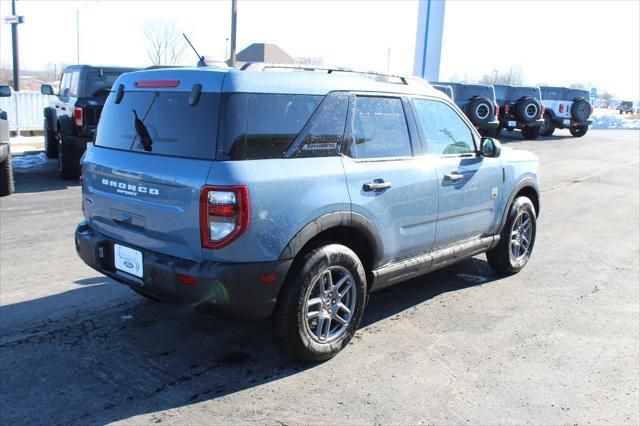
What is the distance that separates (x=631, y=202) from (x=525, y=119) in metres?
12.3

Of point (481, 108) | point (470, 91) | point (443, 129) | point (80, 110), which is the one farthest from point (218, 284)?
point (470, 91)

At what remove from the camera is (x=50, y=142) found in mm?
12398

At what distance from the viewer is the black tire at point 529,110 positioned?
894 inches

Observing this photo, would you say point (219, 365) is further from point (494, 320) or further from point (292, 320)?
point (494, 320)

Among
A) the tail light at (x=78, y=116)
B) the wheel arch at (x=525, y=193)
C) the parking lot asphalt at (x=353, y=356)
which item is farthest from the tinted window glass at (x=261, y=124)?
the tail light at (x=78, y=116)

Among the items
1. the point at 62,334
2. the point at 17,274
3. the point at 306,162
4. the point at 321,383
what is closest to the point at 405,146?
the point at 306,162

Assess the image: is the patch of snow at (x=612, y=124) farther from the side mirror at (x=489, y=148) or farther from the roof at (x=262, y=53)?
the side mirror at (x=489, y=148)

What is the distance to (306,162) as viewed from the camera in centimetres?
372

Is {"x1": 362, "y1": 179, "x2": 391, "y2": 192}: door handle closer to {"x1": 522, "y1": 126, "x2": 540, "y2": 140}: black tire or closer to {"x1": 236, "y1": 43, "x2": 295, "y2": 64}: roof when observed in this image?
{"x1": 522, "y1": 126, "x2": 540, "y2": 140}: black tire

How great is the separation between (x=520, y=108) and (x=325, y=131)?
2076 cm

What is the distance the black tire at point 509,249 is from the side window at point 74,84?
8.10 m

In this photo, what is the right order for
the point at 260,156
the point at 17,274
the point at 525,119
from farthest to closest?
1. the point at 525,119
2. the point at 17,274
3. the point at 260,156

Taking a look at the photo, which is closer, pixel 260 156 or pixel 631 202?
pixel 260 156

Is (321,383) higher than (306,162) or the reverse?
the reverse
